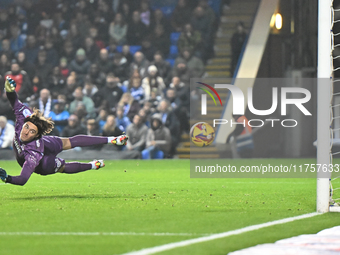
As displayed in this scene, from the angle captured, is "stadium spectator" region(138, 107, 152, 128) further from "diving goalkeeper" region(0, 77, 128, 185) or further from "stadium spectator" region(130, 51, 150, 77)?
"diving goalkeeper" region(0, 77, 128, 185)

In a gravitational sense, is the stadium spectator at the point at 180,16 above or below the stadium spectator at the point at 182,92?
above

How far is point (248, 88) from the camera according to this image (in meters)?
16.7

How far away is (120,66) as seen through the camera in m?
17.1

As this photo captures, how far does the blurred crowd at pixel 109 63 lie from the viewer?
16.0 metres

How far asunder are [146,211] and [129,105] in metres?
→ 9.90

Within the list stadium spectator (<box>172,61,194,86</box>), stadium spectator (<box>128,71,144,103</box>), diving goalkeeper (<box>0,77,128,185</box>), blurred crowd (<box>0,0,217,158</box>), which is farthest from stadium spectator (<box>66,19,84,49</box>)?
diving goalkeeper (<box>0,77,128,185</box>)

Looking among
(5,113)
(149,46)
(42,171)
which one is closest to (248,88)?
(149,46)

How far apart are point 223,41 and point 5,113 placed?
6.65 meters

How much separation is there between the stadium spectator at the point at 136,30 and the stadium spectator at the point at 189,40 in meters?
1.07

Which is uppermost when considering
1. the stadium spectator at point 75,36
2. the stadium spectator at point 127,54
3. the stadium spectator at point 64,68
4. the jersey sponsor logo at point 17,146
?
the stadium spectator at point 75,36

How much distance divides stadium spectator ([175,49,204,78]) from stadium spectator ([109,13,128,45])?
1.93 meters

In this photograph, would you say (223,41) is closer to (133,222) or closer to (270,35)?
(270,35)

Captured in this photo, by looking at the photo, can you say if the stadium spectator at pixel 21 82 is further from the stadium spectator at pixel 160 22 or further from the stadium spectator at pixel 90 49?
the stadium spectator at pixel 160 22

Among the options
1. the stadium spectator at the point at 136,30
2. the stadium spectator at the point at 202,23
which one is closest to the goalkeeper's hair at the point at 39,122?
the stadium spectator at the point at 136,30
